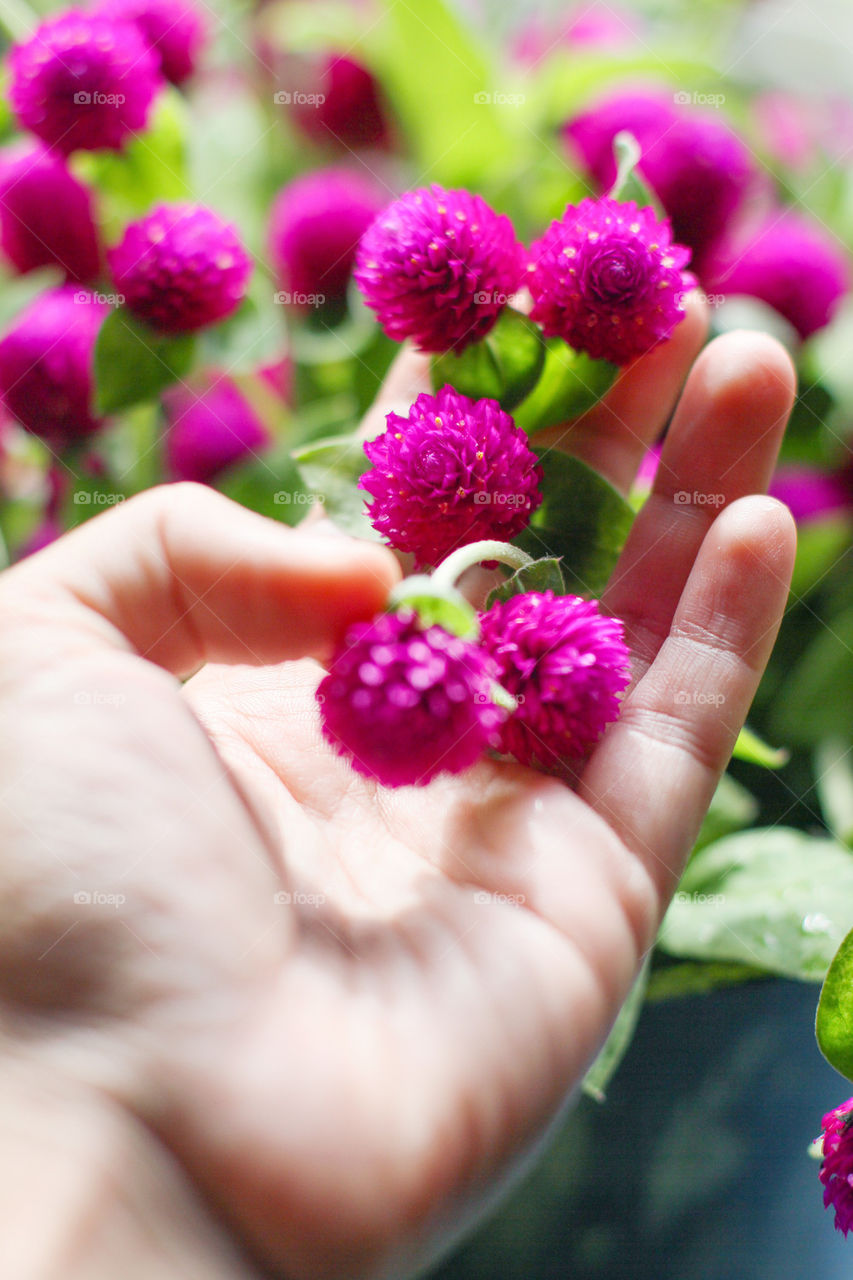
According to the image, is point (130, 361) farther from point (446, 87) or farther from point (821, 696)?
point (821, 696)

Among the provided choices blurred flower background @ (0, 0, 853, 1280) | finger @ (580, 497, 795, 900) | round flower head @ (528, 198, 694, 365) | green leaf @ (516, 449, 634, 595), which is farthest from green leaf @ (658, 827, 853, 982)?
round flower head @ (528, 198, 694, 365)

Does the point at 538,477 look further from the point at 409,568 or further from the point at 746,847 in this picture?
the point at 746,847

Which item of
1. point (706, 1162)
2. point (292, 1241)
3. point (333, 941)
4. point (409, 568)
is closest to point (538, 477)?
point (409, 568)

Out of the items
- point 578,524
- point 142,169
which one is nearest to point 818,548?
point 578,524

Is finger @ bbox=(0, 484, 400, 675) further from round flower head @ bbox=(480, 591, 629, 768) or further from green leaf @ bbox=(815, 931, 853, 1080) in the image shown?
green leaf @ bbox=(815, 931, 853, 1080)

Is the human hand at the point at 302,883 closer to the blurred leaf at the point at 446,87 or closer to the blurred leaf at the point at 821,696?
the blurred leaf at the point at 821,696

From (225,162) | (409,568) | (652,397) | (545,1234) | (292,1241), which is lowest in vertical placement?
(545,1234)
